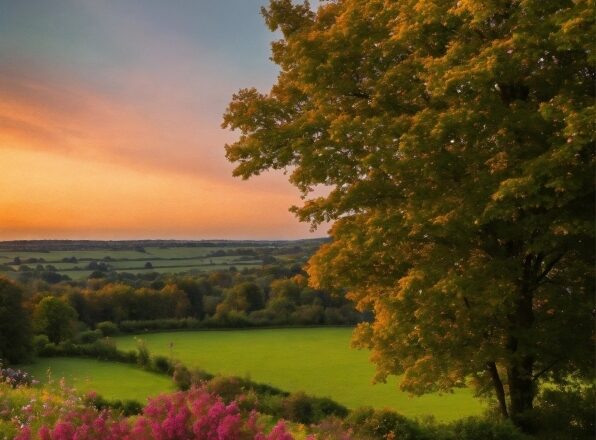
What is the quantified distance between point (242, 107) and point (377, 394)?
90.9ft

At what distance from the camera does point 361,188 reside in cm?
1224

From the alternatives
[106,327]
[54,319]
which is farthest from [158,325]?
[54,319]

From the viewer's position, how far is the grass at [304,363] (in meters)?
32.8

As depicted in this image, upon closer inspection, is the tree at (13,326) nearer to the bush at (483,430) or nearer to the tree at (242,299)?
the tree at (242,299)

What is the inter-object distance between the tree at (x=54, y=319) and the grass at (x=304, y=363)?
243 inches

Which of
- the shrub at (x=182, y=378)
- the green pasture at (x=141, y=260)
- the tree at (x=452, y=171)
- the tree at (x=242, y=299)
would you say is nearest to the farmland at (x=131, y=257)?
the green pasture at (x=141, y=260)

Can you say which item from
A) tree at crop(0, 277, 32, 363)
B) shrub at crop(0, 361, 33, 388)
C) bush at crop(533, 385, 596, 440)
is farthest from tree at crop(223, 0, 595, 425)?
tree at crop(0, 277, 32, 363)

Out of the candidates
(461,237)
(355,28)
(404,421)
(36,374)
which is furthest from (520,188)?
(36,374)

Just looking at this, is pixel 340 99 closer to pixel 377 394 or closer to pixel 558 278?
pixel 558 278

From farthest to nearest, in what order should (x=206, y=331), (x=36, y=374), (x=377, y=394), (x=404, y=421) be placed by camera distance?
1. (x=206, y=331)
2. (x=36, y=374)
3. (x=377, y=394)
4. (x=404, y=421)

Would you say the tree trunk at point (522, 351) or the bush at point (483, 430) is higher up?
the tree trunk at point (522, 351)

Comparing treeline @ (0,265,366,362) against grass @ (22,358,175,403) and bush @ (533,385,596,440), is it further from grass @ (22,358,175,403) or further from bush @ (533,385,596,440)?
bush @ (533,385,596,440)

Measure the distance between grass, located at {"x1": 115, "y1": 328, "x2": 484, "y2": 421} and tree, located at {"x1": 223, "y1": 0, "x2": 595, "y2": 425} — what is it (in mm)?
17695

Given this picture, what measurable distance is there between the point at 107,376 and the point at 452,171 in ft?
135
